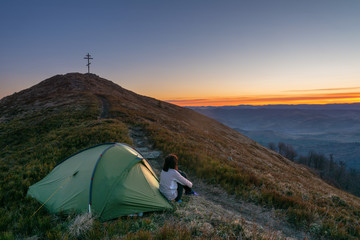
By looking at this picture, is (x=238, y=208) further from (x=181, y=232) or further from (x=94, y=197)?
(x=94, y=197)

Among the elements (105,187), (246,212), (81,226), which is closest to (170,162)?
(105,187)

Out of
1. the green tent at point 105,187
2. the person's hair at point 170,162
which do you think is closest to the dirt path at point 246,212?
the person's hair at point 170,162

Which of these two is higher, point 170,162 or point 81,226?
point 170,162

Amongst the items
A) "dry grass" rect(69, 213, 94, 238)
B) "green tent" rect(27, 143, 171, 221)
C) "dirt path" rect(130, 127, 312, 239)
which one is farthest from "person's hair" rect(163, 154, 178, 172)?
"dry grass" rect(69, 213, 94, 238)

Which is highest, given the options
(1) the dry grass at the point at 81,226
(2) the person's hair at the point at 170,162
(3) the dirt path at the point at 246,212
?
(2) the person's hair at the point at 170,162

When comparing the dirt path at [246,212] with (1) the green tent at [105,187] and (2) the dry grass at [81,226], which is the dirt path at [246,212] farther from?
(2) the dry grass at [81,226]

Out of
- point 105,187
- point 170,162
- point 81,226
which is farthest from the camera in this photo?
point 170,162

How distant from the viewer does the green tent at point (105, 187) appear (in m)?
6.16

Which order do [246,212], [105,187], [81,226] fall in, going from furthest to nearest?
1. [246,212]
2. [105,187]
3. [81,226]

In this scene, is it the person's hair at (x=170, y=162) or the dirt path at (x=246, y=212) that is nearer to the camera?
the dirt path at (x=246, y=212)

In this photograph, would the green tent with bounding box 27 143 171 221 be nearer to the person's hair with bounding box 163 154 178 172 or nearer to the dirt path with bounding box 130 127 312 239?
the person's hair with bounding box 163 154 178 172

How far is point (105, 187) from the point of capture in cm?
646

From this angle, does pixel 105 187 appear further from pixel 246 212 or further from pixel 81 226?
pixel 246 212

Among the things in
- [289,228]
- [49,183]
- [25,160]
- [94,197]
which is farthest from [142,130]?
[289,228]
